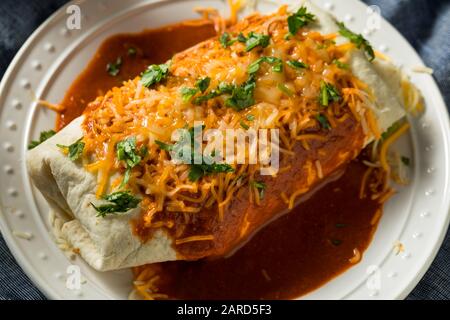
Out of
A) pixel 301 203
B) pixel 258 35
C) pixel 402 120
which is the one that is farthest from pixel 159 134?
pixel 402 120

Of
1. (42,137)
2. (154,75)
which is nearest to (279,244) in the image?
(154,75)

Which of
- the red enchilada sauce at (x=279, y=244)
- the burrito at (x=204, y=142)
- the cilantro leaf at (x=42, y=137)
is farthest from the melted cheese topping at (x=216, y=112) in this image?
the cilantro leaf at (x=42, y=137)

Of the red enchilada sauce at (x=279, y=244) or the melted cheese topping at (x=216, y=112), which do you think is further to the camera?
the red enchilada sauce at (x=279, y=244)

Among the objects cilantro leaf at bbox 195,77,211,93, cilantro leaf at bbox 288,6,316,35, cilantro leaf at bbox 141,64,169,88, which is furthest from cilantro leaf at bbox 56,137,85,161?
cilantro leaf at bbox 288,6,316,35

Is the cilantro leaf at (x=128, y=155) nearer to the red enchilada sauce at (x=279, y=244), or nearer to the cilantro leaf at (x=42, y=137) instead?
the red enchilada sauce at (x=279, y=244)

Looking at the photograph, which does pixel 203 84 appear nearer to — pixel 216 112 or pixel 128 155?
pixel 216 112

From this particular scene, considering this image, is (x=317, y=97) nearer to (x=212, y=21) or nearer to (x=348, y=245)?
(x=348, y=245)
